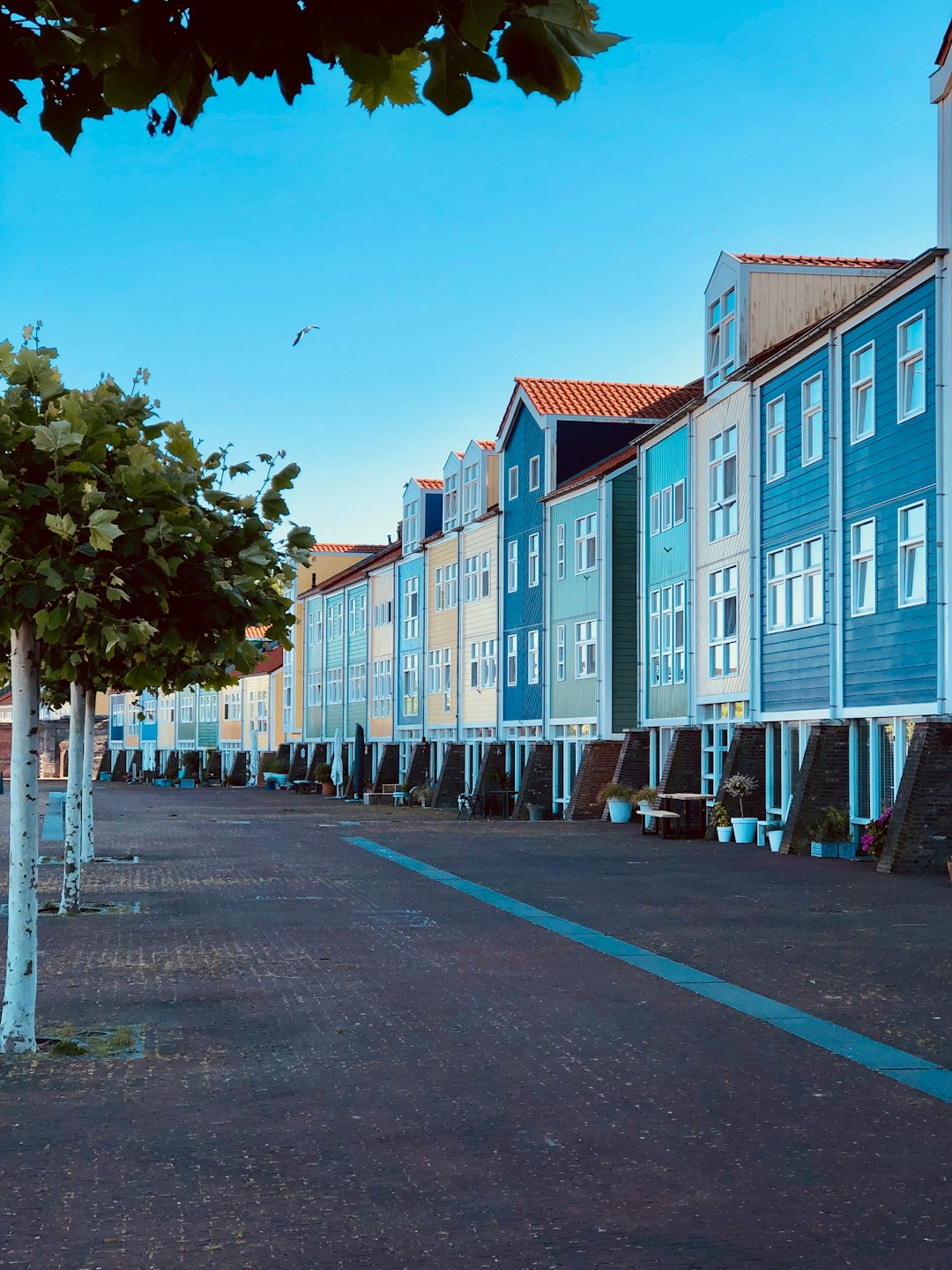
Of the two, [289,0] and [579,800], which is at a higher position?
[289,0]

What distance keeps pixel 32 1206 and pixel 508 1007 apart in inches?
225

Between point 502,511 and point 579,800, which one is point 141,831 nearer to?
point 579,800

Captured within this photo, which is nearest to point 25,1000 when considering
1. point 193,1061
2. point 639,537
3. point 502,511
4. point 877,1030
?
point 193,1061

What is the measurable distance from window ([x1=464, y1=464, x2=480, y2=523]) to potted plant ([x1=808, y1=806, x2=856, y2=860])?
27429 mm

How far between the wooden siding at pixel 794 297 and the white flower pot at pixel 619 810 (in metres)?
12.4

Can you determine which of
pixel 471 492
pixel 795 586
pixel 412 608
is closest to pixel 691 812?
pixel 795 586

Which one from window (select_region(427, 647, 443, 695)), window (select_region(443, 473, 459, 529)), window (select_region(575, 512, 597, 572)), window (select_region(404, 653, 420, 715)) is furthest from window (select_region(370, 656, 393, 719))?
window (select_region(575, 512, 597, 572))

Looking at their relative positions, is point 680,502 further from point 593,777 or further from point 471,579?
point 471,579

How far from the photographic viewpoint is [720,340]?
35.3 metres

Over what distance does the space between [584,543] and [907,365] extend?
61.1 feet

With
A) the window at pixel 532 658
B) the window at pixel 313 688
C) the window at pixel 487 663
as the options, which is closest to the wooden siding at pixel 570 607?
the window at pixel 532 658

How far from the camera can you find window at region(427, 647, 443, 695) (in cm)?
5853

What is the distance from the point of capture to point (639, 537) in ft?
134

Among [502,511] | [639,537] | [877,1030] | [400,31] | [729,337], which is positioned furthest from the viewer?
[502,511]
